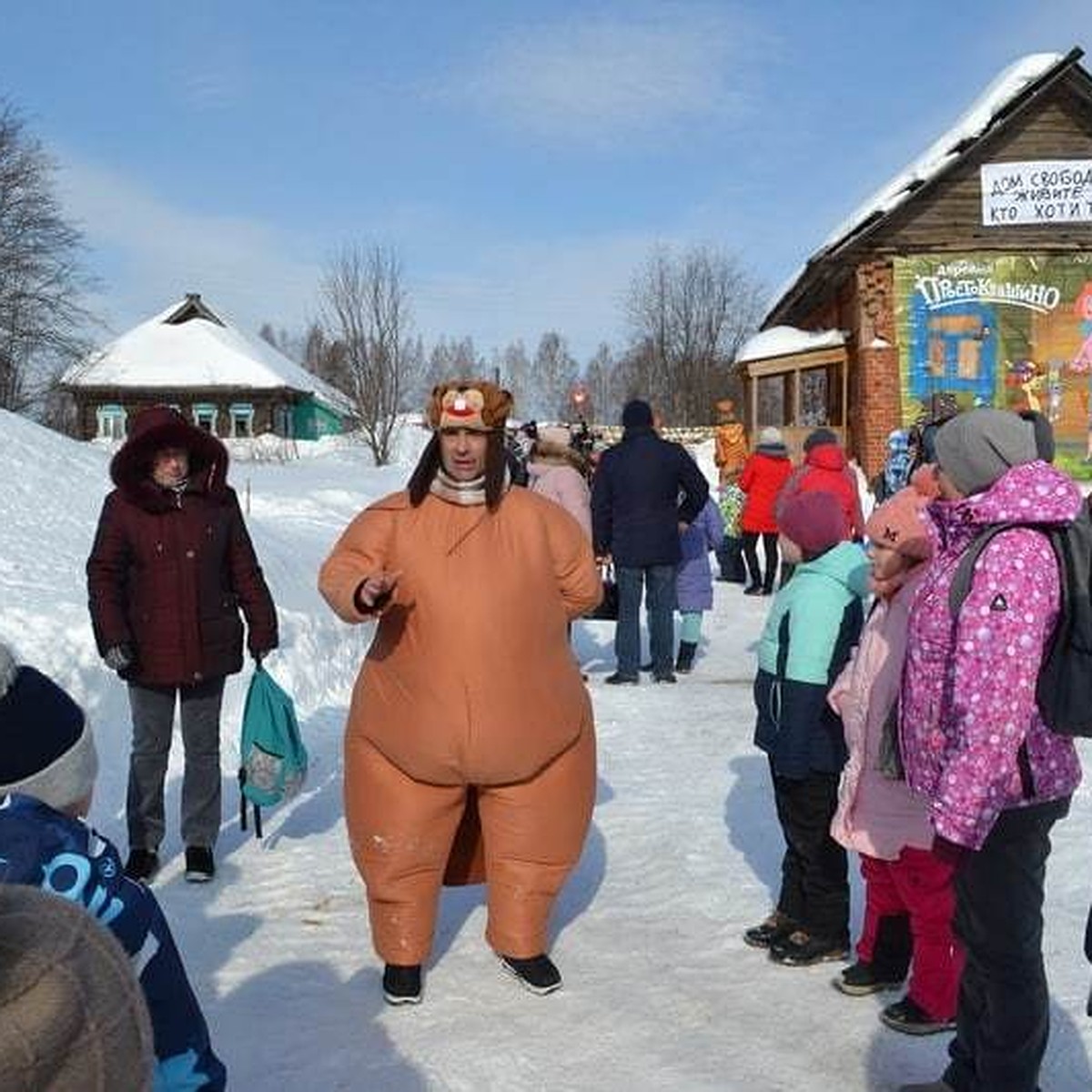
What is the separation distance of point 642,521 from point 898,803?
4.72 meters

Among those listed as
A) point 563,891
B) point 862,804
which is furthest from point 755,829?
point 862,804

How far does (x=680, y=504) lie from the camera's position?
8305mm

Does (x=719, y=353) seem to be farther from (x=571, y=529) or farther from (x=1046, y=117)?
(x=571, y=529)

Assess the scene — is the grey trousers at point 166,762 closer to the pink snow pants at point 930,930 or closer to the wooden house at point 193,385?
the pink snow pants at point 930,930

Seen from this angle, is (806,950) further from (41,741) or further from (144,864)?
(41,741)

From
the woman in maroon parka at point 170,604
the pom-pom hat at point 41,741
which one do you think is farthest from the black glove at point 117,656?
the pom-pom hat at point 41,741

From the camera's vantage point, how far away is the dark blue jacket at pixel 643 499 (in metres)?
7.98

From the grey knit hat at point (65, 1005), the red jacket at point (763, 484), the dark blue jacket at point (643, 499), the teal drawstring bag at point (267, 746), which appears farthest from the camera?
the red jacket at point (763, 484)

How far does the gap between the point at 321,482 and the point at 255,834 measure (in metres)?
14.5

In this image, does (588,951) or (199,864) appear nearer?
(588,951)

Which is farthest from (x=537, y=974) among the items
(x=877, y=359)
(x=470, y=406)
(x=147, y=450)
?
(x=877, y=359)

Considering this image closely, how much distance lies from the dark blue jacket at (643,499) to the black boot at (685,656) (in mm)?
1042

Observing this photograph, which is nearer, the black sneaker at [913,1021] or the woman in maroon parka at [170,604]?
the black sneaker at [913,1021]

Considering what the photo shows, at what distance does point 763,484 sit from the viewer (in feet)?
38.6
